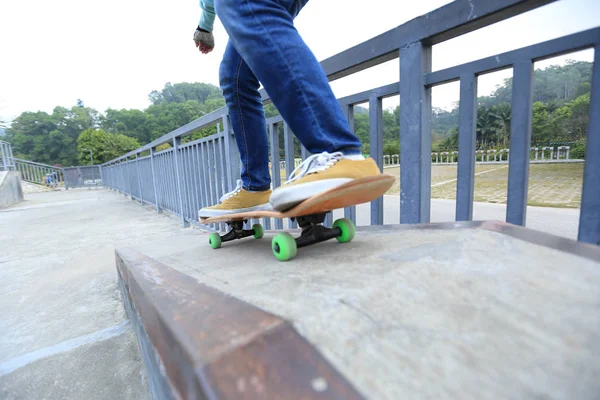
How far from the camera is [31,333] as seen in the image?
3.71ft

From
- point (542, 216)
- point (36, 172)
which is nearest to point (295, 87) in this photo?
point (542, 216)

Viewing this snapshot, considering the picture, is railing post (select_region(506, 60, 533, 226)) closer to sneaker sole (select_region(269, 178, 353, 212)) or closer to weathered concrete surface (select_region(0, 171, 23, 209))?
sneaker sole (select_region(269, 178, 353, 212))

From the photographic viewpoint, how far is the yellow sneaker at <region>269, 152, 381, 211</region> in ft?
2.50

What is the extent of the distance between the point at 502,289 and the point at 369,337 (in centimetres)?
26

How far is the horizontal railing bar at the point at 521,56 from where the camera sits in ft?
2.52

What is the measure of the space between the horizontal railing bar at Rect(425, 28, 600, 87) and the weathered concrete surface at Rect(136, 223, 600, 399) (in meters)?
0.56

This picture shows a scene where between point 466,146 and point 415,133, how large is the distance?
7.7 inches

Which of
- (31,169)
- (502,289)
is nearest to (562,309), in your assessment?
(502,289)

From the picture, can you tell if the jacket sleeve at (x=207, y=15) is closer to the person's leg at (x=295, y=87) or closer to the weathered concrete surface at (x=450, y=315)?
the person's leg at (x=295, y=87)

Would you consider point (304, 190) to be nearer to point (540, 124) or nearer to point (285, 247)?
point (285, 247)

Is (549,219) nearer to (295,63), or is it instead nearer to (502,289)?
(502,289)

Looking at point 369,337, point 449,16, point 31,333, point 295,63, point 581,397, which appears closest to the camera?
point 581,397

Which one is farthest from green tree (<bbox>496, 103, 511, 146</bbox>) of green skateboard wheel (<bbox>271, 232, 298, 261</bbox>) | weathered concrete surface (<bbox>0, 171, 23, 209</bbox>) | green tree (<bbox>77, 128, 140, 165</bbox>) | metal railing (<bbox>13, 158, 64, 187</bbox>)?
green tree (<bbox>77, 128, 140, 165</bbox>)

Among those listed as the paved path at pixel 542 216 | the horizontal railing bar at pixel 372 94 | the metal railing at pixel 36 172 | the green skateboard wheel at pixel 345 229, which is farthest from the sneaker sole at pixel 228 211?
the metal railing at pixel 36 172
